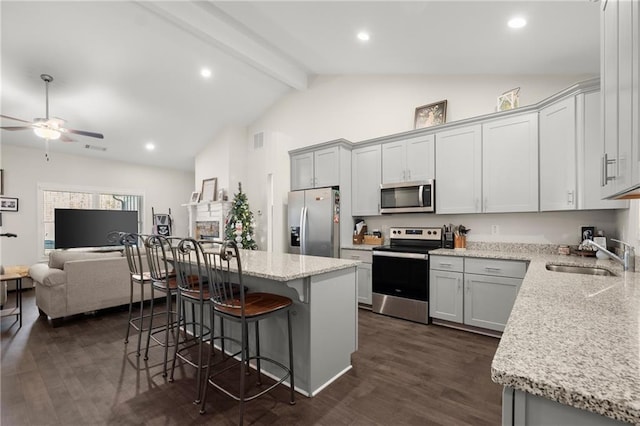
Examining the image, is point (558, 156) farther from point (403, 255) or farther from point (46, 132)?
point (46, 132)

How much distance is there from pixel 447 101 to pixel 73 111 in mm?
5978

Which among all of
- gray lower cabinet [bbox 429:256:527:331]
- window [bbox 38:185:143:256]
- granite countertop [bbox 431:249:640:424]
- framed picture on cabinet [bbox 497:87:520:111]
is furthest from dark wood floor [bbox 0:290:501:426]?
window [bbox 38:185:143:256]

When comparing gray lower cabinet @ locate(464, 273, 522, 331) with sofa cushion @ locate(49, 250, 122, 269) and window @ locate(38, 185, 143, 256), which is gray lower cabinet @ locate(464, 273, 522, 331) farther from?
window @ locate(38, 185, 143, 256)

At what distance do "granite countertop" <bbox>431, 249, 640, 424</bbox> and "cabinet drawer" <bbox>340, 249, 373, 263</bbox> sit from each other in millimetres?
2740

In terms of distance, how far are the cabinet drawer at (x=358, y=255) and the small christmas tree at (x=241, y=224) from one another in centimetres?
232

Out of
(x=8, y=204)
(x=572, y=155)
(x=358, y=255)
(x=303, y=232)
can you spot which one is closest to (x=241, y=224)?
(x=303, y=232)

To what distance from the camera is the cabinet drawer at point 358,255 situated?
4156 millimetres

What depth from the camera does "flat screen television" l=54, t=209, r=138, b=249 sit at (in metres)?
6.23

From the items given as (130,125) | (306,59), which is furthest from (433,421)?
(130,125)

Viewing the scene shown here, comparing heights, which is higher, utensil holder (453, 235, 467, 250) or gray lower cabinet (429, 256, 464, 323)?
utensil holder (453, 235, 467, 250)

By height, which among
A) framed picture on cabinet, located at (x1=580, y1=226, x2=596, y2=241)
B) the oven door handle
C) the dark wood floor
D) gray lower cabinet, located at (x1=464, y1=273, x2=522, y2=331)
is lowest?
the dark wood floor

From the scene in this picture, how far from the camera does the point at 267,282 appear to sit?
8.24 feet

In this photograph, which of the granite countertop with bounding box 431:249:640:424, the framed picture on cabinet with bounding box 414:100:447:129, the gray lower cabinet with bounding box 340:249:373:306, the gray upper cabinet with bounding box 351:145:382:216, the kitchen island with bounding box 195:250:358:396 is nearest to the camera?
the granite countertop with bounding box 431:249:640:424

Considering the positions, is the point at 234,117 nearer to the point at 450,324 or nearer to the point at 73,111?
the point at 73,111
